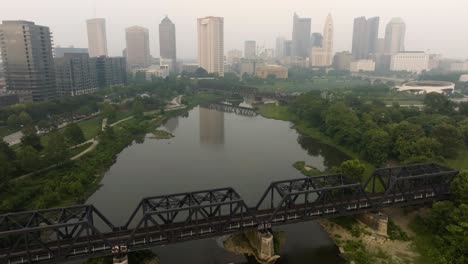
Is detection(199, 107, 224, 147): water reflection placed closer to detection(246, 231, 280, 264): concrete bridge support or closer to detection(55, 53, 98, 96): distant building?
detection(246, 231, 280, 264): concrete bridge support

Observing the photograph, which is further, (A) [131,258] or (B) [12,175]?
(B) [12,175]

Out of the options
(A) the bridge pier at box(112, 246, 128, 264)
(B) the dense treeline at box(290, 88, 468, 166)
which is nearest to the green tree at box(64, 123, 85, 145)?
(A) the bridge pier at box(112, 246, 128, 264)

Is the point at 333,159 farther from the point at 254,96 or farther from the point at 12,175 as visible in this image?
the point at 254,96

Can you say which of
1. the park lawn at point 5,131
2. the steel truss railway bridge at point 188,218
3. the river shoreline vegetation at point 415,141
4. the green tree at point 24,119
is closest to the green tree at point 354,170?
the steel truss railway bridge at point 188,218

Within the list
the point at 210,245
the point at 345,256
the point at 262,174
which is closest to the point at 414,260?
the point at 345,256

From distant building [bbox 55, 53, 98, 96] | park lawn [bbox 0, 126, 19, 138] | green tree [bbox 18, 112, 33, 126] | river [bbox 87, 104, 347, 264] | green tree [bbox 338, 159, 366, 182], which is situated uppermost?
distant building [bbox 55, 53, 98, 96]

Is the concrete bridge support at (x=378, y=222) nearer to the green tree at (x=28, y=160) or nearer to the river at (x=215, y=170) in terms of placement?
the river at (x=215, y=170)

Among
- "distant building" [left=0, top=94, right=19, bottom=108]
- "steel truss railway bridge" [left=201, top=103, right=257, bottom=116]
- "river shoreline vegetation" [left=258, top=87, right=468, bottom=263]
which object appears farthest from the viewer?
"steel truss railway bridge" [left=201, top=103, right=257, bottom=116]
